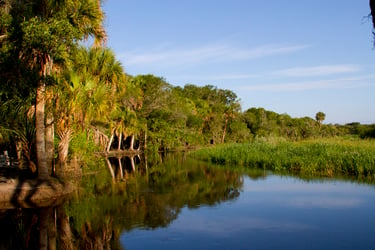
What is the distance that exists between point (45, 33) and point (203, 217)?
7.54 m

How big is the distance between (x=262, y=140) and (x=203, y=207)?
78.5 feet

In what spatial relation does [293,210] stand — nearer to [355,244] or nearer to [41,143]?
[355,244]

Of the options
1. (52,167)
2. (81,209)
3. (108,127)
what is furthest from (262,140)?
(81,209)

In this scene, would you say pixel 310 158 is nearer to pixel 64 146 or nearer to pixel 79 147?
pixel 79 147

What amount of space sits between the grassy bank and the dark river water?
2412 millimetres

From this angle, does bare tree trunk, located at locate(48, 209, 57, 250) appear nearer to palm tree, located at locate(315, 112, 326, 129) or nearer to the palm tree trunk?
the palm tree trunk

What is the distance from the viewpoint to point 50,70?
1516cm

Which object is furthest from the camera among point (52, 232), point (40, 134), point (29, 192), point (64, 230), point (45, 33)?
point (40, 134)

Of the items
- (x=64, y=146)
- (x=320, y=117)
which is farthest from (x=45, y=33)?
(x=320, y=117)

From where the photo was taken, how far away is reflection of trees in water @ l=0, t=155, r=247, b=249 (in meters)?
9.58

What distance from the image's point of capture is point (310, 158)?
78.7ft

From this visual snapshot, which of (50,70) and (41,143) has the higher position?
(50,70)

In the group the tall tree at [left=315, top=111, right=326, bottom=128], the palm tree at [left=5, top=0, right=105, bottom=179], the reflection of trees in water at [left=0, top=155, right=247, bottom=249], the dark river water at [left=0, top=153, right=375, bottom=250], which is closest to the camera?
the dark river water at [left=0, top=153, right=375, bottom=250]

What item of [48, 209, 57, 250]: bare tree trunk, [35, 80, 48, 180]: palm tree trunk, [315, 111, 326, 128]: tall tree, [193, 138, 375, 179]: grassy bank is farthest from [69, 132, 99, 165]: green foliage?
[315, 111, 326, 128]: tall tree
